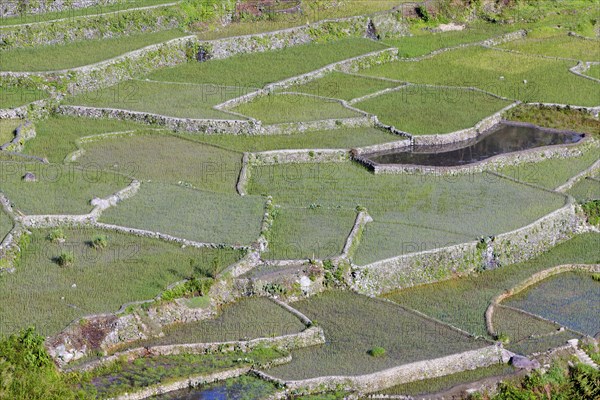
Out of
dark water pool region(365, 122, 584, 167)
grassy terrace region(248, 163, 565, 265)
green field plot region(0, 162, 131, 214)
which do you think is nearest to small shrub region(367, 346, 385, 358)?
grassy terrace region(248, 163, 565, 265)

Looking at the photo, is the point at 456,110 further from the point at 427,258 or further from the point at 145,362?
the point at 145,362

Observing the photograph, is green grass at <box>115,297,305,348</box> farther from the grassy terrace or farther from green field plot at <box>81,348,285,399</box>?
the grassy terrace

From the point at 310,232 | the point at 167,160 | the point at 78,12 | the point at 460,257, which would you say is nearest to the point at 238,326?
the point at 310,232

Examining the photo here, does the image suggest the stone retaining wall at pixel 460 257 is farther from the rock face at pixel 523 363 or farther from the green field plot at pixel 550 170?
the rock face at pixel 523 363

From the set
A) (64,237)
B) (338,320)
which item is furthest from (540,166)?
(64,237)

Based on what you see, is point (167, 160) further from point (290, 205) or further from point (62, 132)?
point (290, 205)
